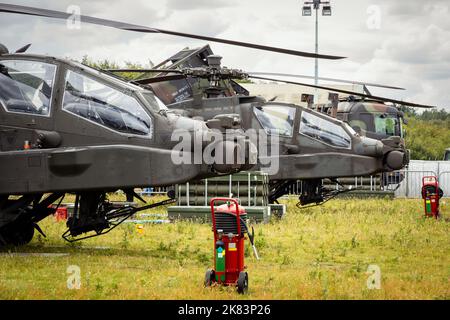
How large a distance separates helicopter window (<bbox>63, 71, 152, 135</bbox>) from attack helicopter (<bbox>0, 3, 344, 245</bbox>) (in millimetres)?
16

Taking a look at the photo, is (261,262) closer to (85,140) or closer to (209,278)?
(209,278)

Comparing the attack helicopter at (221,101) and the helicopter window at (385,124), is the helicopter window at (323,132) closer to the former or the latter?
the attack helicopter at (221,101)

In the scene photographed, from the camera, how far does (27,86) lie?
507 inches

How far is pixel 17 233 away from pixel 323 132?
882 cm

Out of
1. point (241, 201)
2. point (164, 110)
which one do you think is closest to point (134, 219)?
point (241, 201)

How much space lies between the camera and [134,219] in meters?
19.7

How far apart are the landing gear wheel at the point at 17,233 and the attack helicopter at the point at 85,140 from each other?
0.74 m

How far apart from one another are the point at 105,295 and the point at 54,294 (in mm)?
601

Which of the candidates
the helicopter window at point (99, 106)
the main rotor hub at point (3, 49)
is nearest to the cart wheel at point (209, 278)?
the helicopter window at point (99, 106)

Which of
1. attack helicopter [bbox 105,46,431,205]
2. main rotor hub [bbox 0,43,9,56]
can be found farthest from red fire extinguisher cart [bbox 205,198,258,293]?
attack helicopter [bbox 105,46,431,205]

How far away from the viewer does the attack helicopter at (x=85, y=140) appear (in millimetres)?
12266

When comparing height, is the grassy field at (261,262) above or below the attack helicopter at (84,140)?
below

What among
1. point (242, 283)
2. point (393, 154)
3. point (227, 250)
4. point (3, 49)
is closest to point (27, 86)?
point (3, 49)
